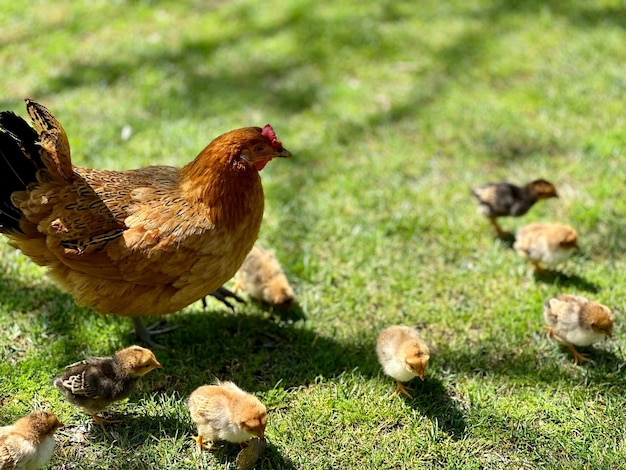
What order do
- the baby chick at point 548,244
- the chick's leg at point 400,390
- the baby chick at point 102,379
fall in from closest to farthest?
the baby chick at point 102,379
the chick's leg at point 400,390
the baby chick at point 548,244

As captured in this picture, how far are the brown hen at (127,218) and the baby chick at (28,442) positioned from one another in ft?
3.05

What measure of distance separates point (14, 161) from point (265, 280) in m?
2.09

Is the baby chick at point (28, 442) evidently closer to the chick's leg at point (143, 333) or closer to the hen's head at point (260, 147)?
the chick's leg at point (143, 333)

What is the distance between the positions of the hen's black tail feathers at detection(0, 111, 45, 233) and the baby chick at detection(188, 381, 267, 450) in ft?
5.65

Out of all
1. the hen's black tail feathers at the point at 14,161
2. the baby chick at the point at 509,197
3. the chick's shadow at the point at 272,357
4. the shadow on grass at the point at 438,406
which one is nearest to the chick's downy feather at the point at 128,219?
the hen's black tail feathers at the point at 14,161

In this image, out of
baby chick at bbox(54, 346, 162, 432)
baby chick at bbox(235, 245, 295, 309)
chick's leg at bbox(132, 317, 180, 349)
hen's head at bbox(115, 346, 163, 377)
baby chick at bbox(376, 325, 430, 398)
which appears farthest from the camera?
baby chick at bbox(235, 245, 295, 309)

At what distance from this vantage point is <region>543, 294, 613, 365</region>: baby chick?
4.81 m

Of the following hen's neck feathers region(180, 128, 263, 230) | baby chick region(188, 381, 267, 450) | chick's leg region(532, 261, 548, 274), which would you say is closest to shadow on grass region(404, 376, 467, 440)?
baby chick region(188, 381, 267, 450)

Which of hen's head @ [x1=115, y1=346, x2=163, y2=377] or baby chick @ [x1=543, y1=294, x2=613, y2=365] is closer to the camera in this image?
hen's head @ [x1=115, y1=346, x2=163, y2=377]

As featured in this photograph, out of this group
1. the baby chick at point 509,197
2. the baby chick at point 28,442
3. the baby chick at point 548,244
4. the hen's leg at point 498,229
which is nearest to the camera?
the baby chick at point 28,442

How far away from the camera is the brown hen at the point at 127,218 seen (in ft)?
14.4

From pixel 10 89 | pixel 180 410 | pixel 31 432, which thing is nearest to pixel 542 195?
pixel 180 410

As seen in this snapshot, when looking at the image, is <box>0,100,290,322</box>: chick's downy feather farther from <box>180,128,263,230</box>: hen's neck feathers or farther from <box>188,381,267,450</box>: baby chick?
<box>188,381,267,450</box>: baby chick

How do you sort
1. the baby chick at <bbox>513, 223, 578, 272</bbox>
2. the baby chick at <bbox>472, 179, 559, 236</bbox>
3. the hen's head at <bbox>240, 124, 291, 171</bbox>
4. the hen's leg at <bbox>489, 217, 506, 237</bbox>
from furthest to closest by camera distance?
1. the hen's leg at <bbox>489, 217, 506, 237</bbox>
2. the baby chick at <bbox>472, 179, 559, 236</bbox>
3. the baby chick at <bbox>513, 223, 578, 272</bbox>
4. the hen's head at <bbox>240, 124, 291, 171</bbox>
